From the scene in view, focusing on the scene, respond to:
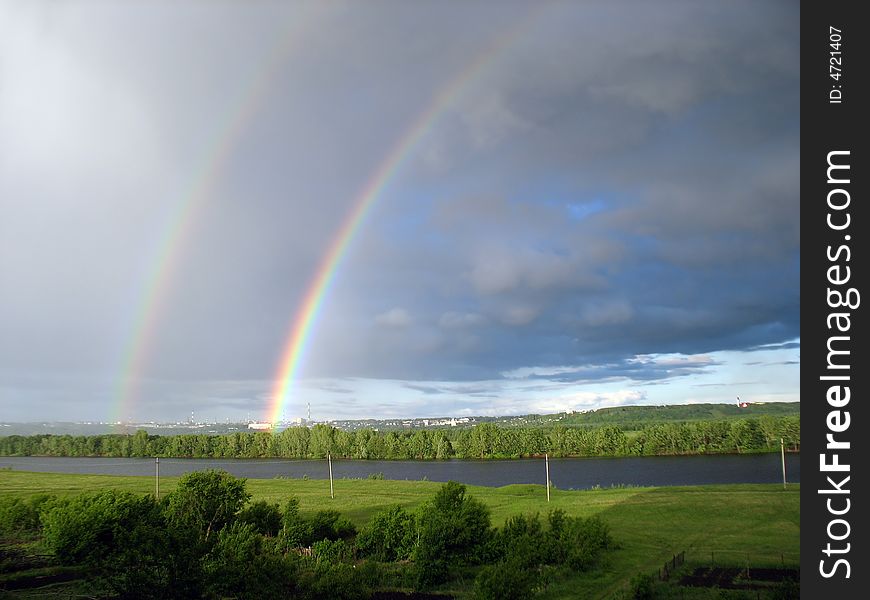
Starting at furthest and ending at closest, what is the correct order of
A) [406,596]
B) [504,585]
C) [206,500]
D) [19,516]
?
[19,516], [206,500], [406,596], [504,585]

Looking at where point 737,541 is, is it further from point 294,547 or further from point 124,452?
point 124,452

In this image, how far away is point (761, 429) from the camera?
120562mm

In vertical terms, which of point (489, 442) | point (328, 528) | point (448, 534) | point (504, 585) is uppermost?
point (504, 585)

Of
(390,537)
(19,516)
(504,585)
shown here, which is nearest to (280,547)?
(390,537)

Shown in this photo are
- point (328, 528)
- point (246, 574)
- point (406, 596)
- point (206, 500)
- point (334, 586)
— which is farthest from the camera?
point (328, 528)

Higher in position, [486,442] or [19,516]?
[19,516]

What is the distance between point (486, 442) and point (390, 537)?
347 ft

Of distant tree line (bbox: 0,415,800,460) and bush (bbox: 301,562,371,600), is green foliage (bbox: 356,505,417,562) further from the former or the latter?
distant tree line (bbox: 0,415,800,460)

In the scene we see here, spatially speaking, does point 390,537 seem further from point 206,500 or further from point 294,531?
point 206,500

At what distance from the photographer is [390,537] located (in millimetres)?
29781

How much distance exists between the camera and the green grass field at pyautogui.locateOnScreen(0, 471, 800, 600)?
2719cm

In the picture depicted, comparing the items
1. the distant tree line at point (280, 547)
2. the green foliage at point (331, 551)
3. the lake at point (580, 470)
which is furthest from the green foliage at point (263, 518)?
the lake at point (580, 470)

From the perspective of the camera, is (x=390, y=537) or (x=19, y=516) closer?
(x=390, y=537)
